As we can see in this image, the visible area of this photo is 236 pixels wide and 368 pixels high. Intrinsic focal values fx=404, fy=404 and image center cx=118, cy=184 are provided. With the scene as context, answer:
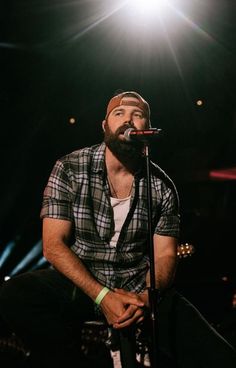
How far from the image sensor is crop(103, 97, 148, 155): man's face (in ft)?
8.35

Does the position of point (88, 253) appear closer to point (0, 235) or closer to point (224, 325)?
point (224, 325)

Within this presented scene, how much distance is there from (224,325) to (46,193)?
2.23 metres

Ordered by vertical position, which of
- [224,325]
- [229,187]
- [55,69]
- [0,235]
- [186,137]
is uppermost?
[55,69]

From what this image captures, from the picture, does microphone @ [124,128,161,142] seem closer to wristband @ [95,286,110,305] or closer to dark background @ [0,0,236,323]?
wristband @ [95,286,110,305]

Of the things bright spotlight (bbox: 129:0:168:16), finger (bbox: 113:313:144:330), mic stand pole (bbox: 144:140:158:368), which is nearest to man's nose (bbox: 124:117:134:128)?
mic stand pole (bbox: 144:140:158:368)

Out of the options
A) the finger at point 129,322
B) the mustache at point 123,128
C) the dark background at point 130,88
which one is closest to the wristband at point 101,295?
the finger at point 129,322

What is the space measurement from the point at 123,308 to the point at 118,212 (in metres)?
0.67

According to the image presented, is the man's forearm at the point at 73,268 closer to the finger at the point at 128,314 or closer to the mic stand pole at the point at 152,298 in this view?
the finger at the point at 128,314

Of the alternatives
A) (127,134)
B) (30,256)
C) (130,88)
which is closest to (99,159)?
(127,134)

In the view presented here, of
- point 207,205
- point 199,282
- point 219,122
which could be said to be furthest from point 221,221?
point 199,282

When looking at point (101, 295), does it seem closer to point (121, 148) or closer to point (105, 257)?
→ point (105, 257)

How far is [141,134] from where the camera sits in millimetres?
2158

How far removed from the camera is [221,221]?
22.8ft

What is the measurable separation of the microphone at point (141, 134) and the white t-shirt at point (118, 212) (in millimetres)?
532
